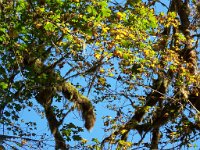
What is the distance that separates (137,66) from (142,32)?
27.1 inches

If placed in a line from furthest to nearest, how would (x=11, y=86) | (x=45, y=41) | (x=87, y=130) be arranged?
1. (x=87, y=130)
2. (x=11, y=86)
3. (x=45, y=41)

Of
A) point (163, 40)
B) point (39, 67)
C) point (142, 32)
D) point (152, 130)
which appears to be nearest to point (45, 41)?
point (39, 67)

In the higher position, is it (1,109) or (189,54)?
(189,54)

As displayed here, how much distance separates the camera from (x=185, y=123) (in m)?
10.4

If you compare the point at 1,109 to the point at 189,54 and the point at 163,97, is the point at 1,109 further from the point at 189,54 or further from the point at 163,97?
the point at 189,54

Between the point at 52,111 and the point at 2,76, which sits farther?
the point at 52,111

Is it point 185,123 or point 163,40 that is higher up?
point 163,40

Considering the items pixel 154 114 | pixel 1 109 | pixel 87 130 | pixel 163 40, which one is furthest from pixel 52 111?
pixel 163 40

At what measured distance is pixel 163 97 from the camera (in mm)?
9930

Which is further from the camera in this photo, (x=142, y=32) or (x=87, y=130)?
(x=87, y=130)

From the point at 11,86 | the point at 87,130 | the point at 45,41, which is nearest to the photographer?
the point at 45,41

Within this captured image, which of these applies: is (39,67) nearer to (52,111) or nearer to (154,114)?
(52,111)

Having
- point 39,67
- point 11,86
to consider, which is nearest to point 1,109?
point 11,86

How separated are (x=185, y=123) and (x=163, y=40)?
1910 mm
